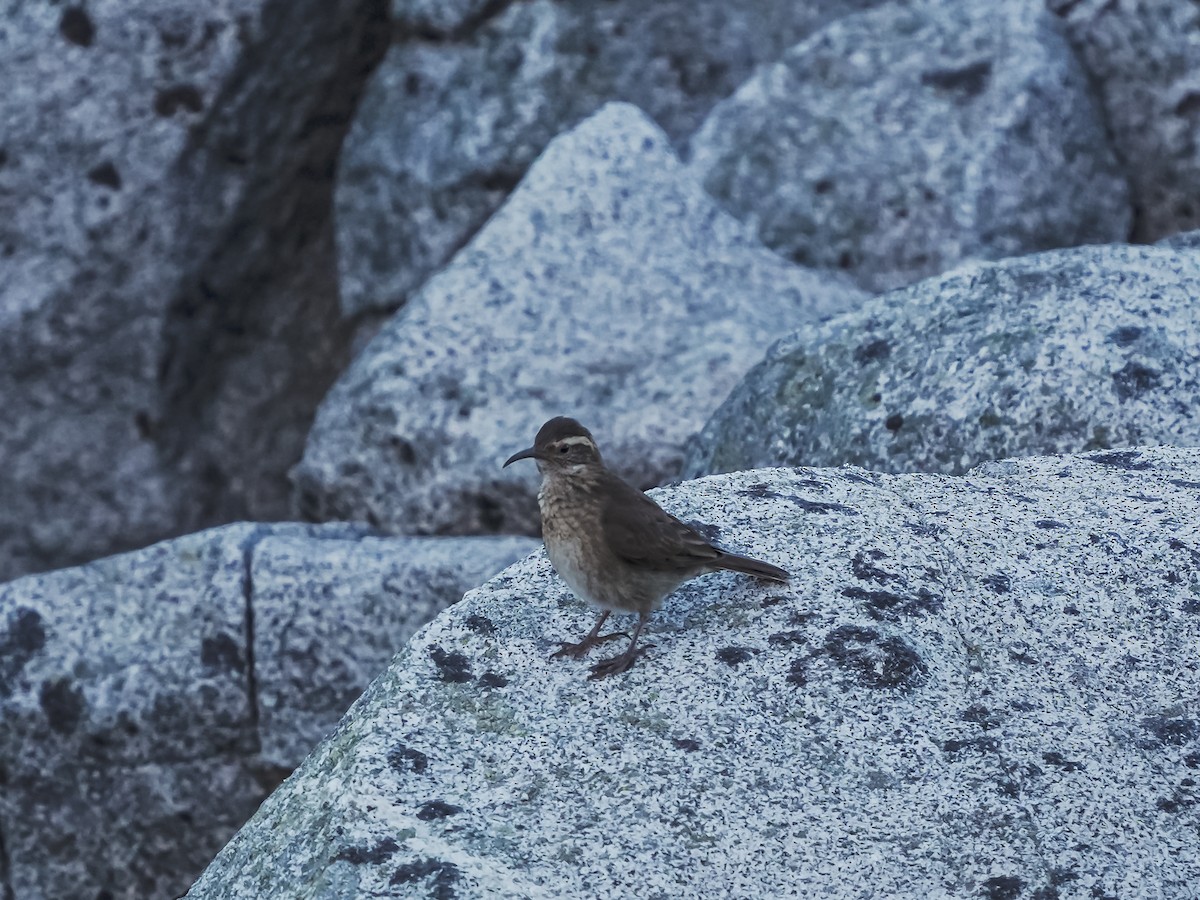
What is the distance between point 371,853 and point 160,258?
6.70m

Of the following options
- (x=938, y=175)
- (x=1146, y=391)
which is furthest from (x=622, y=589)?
(x=938, y=175)

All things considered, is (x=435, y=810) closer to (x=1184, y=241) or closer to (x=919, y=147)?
(x=1184, y=241)

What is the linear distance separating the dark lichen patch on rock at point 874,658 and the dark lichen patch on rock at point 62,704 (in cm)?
400

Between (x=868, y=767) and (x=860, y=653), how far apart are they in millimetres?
364

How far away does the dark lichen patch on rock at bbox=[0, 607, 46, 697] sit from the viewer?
723 centimetres

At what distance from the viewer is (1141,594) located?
4707mm

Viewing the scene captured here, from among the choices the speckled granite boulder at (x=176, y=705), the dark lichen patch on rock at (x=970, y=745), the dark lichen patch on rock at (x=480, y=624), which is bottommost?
the speckled granite boulder at (x=176, y=705)

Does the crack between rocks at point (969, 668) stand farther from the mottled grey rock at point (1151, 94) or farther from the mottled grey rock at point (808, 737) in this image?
the mottled grey rock at point (1151, 94)

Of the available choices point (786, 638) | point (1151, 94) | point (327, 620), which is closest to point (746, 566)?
point (786, 638)

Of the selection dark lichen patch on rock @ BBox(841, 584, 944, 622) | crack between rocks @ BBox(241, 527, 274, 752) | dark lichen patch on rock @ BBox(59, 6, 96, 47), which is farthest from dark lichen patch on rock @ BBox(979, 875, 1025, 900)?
dark lichen patch on rock @ BBox(59, 6, 96, 47)

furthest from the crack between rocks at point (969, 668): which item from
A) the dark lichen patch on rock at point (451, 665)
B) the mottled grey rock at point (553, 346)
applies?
the mottled grey rock at point (553, 346)

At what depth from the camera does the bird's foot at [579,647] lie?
14.6 feet

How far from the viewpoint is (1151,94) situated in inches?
372

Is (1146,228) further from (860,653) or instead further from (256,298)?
(860,653)
